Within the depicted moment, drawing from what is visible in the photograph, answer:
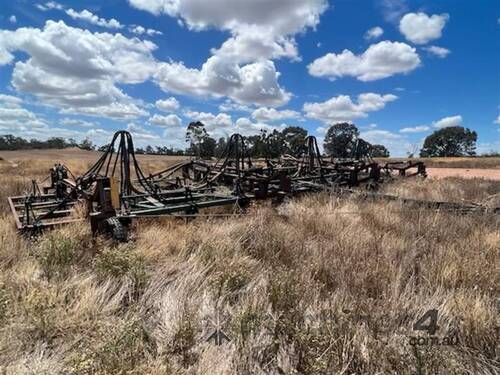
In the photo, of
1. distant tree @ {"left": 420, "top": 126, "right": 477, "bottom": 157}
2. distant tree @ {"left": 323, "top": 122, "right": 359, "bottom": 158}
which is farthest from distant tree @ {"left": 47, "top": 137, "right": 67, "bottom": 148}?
distant tree @ {"left": 420, "top": 126, "right": 477, "bottom": 157}

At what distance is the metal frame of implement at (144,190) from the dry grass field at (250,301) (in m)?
0.49

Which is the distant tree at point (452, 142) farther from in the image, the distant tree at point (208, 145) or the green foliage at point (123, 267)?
the green foliage at point (123, 267)

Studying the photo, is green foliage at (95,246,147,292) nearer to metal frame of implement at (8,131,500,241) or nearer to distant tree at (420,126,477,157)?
metal frame of implement at (8,131,500,241)

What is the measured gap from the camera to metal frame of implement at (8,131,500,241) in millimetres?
5090

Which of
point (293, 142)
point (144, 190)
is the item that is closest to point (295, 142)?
point (293, 142)

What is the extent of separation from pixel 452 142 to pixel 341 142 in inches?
2580

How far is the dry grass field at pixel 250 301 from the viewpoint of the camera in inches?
93.4

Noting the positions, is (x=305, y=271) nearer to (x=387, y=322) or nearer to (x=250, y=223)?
(x=387, y=322)

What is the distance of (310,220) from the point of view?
5793mm

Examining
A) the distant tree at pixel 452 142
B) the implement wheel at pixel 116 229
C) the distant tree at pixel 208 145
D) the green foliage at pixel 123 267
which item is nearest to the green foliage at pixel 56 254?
the green foliage at pixel 123 267

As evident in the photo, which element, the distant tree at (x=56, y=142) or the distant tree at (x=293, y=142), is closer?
the distant tree at (x=293, y=142)

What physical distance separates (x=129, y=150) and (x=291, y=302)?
14.3 ft

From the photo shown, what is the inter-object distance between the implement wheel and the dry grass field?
8.2 inches

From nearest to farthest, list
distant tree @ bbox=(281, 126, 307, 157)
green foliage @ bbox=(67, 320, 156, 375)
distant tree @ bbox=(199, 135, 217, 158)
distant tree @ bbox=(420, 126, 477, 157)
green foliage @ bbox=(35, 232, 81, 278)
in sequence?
green foliage @ bbox=(67, 320, 156, 375), green foliage @ bbox=(35, 232, 81, 278), distant tree @ bbox=(281, 126, 307, 157), distant tree @ bbox=(199, 135, 217, 158), distant tree @ bbox=(420, 126, 477, 157)
